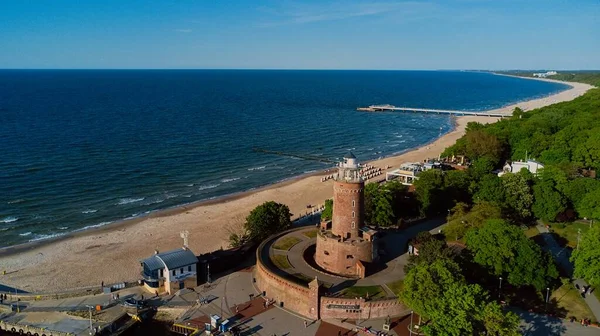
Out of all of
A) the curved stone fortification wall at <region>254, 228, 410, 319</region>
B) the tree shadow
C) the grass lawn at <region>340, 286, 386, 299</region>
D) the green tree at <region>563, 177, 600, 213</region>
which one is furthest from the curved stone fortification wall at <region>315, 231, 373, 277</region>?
the green tree at <region>563, 177, 600, 213</region>

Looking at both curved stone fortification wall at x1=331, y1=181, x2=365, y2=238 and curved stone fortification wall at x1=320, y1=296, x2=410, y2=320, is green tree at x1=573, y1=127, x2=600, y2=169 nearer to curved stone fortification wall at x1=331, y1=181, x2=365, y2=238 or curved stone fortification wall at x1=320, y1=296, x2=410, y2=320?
curved stone fortification wall at x1=331, y1=181, x2=365, y2=238

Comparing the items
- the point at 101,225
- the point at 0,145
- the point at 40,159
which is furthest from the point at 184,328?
the point at 0,145

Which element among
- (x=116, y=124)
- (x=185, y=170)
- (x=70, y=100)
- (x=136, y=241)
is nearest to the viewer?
(x=136, y=241)

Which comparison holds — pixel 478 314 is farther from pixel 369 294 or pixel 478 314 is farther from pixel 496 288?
pixel 496 288

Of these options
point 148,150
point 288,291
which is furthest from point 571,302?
point 148,150

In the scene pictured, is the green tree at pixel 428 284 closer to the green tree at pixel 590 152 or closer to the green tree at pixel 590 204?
the green tree at pixel 590 204

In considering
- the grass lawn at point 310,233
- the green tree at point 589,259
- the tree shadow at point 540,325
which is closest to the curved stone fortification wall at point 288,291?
the grass lawn at point 310,233
